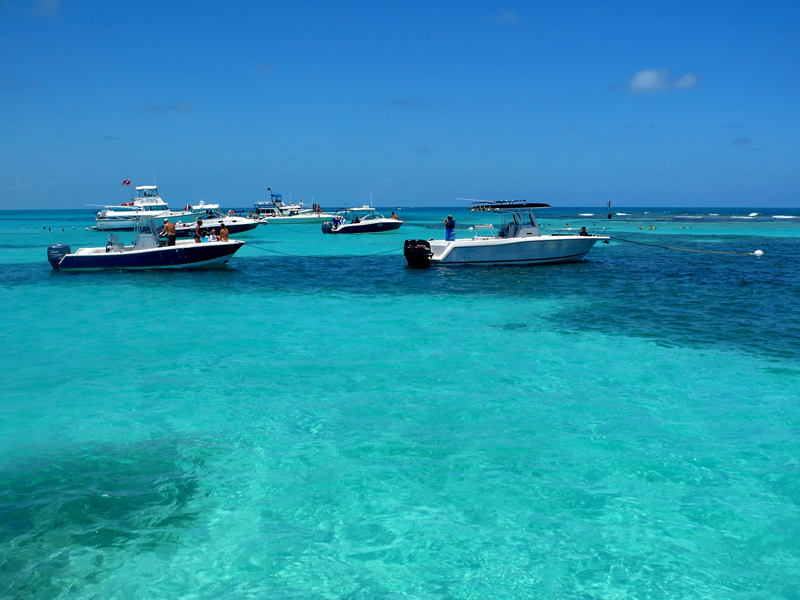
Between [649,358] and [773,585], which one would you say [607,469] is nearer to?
[773,585]

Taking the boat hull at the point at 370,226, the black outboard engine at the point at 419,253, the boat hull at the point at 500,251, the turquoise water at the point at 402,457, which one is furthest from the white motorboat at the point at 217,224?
the turquoise water at the point at 402,457

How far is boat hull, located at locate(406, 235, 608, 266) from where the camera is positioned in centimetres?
2689

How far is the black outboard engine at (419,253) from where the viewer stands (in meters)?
27.2

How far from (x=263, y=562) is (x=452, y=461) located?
2678 millimetres

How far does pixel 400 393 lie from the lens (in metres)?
9.70

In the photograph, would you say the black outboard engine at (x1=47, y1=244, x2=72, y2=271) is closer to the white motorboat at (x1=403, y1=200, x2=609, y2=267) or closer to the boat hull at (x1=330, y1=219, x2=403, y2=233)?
the white motorboat at (x1=403, y1=200, x2=609, y2=267)

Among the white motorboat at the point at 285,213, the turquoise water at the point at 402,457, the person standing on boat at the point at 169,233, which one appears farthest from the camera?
the white motorboat at the point at 285,213

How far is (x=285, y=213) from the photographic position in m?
78.4

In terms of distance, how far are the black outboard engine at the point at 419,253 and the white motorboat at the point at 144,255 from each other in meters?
8.14

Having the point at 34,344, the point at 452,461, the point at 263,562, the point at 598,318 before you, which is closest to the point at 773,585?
the point at 452,461

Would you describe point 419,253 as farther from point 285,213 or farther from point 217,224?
point 285,213

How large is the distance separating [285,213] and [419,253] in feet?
179

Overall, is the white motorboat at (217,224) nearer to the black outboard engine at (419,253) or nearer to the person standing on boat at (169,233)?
the person standing on boat at (169,233)

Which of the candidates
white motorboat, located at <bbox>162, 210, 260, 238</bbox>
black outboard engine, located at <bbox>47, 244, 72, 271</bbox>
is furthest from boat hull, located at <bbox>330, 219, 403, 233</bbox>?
black outboard engine, located at <bbox>47, 244, 72, 271</bbox>
